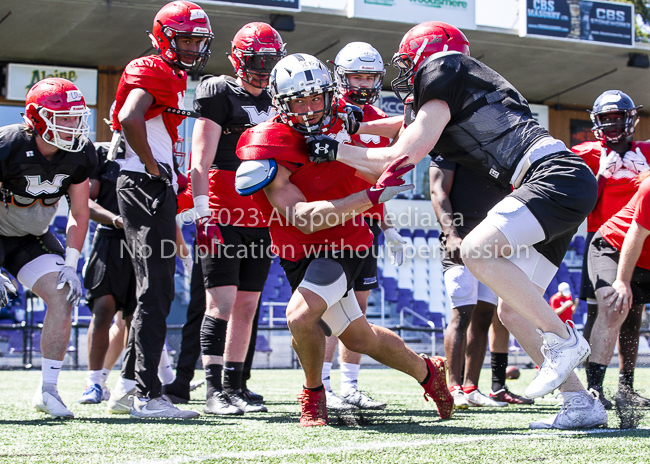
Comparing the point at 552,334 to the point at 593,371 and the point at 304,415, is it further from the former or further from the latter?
the point at 593,371

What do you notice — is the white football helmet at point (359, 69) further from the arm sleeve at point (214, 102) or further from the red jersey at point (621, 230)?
the red jersey at point (621, 230)

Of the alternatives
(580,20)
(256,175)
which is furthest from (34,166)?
(580,20)

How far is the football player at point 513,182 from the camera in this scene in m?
2.86

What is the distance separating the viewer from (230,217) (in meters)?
4.30

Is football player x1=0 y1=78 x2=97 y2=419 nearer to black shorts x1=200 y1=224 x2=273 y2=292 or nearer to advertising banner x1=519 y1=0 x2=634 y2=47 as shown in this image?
black shorts x1=200 y1=224 x2=273 y2=292

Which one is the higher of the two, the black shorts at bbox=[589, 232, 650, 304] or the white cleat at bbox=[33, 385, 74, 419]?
the black shorts at bbox=[589, 232, 650, 304]

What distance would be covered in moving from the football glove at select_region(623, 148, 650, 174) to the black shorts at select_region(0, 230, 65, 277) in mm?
3804

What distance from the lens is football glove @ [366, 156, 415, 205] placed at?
298cm

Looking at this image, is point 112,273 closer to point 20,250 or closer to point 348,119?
point 20,250

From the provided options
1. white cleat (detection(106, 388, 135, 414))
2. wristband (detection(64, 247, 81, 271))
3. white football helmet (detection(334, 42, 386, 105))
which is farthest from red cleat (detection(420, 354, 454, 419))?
wristband (detection(64, 247, 81, 271))

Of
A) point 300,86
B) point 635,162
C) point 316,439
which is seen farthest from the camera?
point 635,162

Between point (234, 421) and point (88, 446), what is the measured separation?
0.98m

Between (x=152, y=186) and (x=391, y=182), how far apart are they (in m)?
1.47

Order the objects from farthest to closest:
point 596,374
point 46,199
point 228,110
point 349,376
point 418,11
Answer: point 418,11
point 349,376
point 228,110
point 596,374
point 46,199
